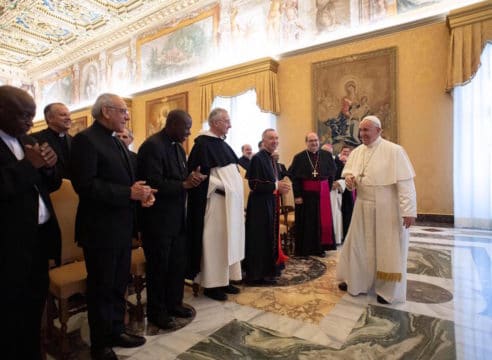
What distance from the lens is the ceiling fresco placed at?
10773 millimetres

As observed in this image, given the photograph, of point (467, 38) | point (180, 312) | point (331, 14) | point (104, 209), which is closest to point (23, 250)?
point (104, 209)

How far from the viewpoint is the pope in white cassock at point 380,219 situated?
118 inches

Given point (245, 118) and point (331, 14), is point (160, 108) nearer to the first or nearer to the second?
point (245, 118)

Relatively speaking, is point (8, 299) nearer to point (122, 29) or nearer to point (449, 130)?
point (449, 130)

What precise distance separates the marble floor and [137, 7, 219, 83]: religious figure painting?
9036mm

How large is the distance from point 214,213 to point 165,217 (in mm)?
722

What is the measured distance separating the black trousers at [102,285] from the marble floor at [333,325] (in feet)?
0.84

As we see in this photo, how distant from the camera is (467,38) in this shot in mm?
6258

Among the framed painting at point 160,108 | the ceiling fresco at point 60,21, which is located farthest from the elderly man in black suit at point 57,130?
the ceiling fresco at point 60,21

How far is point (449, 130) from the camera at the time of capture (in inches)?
265

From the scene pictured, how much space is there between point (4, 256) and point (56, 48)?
16.0 m

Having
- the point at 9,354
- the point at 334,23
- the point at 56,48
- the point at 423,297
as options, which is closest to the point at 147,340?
the point at 9,354

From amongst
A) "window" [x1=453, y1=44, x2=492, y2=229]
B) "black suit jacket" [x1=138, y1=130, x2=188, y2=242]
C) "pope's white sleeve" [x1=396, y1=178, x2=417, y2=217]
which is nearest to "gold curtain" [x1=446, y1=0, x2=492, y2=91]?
"window" [x1=453, y1=44, x2=492, y2=229]

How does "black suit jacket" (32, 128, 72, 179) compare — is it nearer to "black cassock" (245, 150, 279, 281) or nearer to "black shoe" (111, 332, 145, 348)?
"black shoe" (111, 332, 145, 348)
